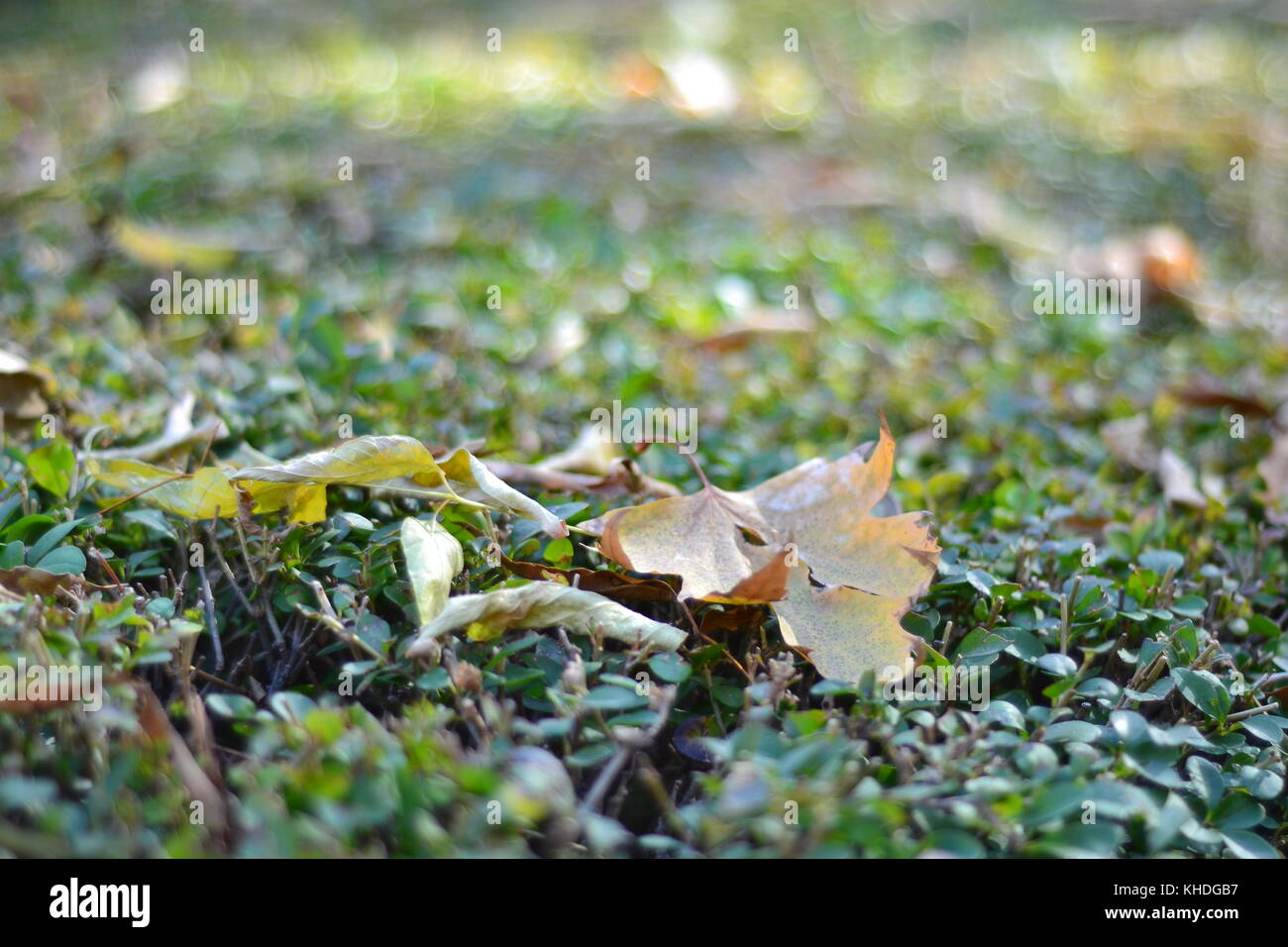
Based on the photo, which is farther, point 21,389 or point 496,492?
point 21,389

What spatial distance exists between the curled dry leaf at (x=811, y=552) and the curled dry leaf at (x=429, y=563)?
215 mm

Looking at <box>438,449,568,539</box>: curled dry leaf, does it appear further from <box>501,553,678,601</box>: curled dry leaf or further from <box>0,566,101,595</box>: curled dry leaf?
<box>0,566,101,595</box>: curled dry leaf

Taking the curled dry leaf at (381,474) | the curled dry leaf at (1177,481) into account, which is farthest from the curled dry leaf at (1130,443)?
the curled dry leaf at (381,474)

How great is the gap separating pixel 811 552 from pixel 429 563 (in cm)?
56

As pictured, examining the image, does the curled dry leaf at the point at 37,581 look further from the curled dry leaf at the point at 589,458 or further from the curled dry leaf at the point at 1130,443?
the curled dry leaf at the point at 1130,443

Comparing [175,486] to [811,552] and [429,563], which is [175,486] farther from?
[811,552]

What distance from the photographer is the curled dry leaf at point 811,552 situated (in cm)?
145

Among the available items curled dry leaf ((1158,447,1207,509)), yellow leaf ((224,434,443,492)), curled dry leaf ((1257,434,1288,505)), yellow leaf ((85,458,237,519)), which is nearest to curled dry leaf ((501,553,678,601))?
yellow leaf ((224,434,443,492))

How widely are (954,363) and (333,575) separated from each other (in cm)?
196

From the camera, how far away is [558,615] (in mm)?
1446

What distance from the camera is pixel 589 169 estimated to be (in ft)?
14.2

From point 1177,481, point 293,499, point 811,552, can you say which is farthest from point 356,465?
point 1177,481
